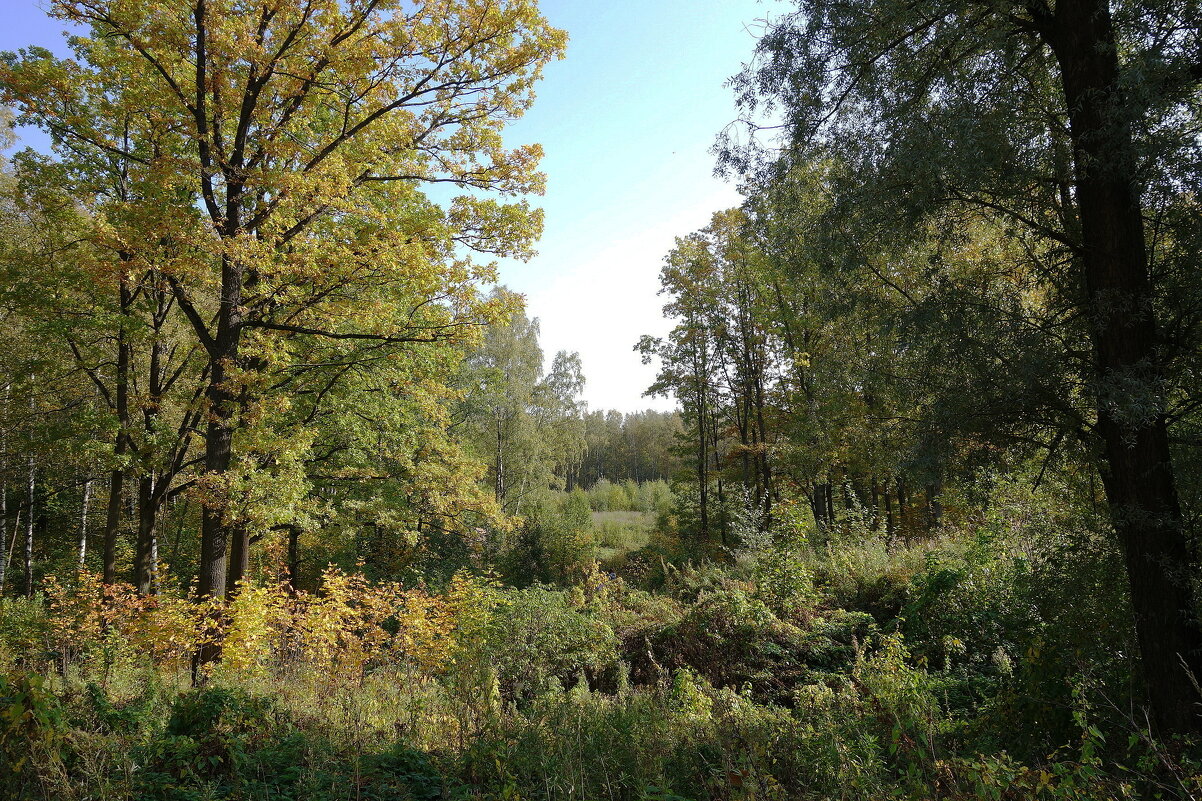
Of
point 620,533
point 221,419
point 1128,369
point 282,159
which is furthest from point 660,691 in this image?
point 620,533

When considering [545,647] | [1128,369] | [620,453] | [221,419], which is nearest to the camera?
[1128,369]

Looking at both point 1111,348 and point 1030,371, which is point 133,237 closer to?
point 1030,371

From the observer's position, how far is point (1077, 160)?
4203 millimetres

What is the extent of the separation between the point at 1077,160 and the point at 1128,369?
1.54 m

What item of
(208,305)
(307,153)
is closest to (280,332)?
(307,153)

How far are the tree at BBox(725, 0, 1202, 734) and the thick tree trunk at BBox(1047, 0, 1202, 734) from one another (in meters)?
0.01

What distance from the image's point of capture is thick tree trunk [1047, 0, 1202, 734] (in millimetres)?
3758

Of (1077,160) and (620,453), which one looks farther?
(620,453)

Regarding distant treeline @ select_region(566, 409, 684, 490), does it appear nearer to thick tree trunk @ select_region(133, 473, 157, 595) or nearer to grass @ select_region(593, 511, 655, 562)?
grass @ select_region(593, 511, 655, 562)

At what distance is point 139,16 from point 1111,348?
10561mm

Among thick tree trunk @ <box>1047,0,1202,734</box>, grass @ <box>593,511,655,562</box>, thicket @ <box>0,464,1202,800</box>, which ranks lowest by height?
grass @ <box>593,511,655,562</box>

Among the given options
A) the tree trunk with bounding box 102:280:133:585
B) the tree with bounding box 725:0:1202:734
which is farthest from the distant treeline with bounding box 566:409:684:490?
the tree with bounding box 725:0:1202:734

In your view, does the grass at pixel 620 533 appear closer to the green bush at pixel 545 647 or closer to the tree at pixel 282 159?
the green bush at pixel 545 647

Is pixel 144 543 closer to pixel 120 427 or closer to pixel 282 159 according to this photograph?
pixel 120 427
